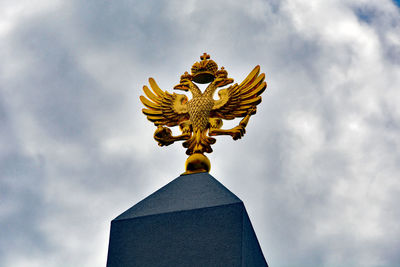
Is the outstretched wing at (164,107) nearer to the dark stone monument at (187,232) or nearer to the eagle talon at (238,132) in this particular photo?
the eagle talon at (238,132)

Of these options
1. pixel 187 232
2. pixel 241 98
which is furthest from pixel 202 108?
pixel 187 232

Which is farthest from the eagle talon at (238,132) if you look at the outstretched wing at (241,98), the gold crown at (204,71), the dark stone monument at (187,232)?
the gold crown at (204,71)

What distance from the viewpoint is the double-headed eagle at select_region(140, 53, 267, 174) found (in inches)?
334

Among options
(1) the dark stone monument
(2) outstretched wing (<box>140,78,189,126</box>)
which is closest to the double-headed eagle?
(2) outstretched wing (<box>140,78,189,126</box>)

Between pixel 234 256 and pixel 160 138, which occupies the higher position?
pixel 160 138

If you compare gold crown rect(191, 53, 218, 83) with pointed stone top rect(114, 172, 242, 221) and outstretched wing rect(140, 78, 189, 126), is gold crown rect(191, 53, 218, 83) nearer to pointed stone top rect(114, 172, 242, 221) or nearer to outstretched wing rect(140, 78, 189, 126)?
outstretched wing rect(140, 78, 189, 126)

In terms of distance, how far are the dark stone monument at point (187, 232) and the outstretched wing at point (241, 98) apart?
113 centimetres

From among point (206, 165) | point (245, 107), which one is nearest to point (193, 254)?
point (206, 165)

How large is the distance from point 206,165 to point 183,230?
49.5 inches

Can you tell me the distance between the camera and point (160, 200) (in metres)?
7.88

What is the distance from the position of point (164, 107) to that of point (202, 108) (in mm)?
593

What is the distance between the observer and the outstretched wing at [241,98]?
8672 millimetres

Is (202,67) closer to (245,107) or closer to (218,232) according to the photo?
(245,107)

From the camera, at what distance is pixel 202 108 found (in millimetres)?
8727
